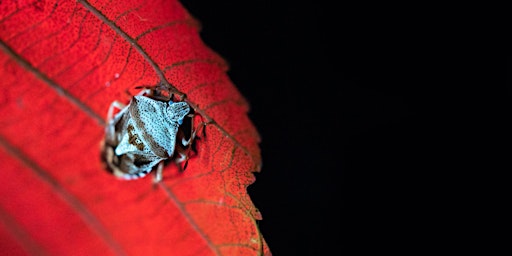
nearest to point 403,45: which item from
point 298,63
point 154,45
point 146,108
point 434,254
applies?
point 298,63

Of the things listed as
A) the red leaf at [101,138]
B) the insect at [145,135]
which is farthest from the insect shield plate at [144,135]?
the red leaf at [101,138]

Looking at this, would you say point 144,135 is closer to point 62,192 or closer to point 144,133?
point 144,133

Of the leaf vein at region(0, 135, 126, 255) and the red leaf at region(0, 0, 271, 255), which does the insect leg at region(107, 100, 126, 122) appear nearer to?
the red leaf at region(0, 0, 271, 255)

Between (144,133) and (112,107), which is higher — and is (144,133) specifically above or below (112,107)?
below

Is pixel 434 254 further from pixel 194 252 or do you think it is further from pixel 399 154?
pixel 194 252

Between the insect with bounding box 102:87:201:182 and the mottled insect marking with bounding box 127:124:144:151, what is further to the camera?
the mottled insect marking with bounding box 127:124:144:151

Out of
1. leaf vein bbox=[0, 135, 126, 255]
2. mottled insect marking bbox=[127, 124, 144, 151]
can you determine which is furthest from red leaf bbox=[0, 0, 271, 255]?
mottled insect marking bbox=[127, 124, 144, 151]

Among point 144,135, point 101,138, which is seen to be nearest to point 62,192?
point 101,138

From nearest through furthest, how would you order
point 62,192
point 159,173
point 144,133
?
point 62,192
point 159,173
point 144,133
